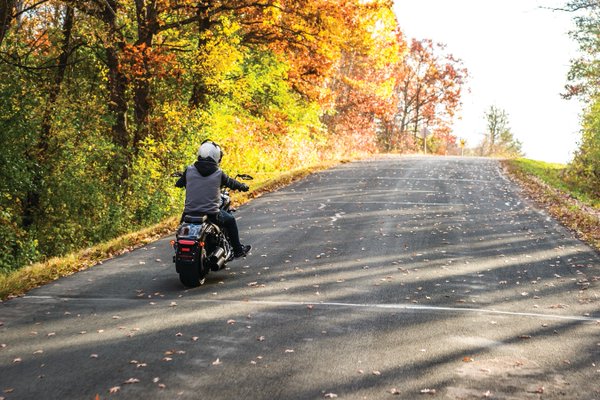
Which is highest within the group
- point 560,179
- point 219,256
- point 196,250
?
→ point 560,179

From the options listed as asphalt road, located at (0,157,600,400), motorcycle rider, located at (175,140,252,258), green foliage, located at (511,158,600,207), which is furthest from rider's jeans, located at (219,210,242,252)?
green foliage, located at (511,158,600,207)

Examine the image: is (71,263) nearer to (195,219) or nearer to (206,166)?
(195,219)

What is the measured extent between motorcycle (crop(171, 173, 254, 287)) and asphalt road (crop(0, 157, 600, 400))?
0.94ft

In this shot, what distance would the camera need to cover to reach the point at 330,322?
22.5 ft

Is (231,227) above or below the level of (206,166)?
below

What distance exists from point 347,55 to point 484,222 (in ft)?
98.4

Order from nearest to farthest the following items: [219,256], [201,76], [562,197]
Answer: [219,256], [201,76], [562,197]

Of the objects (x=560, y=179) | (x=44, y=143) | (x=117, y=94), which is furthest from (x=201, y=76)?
(x=560, y=179)

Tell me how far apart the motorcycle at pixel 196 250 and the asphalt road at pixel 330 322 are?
0.29m

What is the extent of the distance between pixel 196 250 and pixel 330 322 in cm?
240

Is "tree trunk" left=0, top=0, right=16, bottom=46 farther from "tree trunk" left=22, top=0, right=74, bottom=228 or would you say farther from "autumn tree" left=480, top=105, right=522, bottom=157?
"autumn tree" left=480, top=105, right=522, bottom=157

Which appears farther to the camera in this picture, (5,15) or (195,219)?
(5,15)

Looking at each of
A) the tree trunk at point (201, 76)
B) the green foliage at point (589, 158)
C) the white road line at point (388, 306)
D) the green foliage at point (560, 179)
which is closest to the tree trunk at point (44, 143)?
the tree trunk at point (201, 76)

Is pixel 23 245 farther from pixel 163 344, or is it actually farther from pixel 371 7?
pixel 371 7
